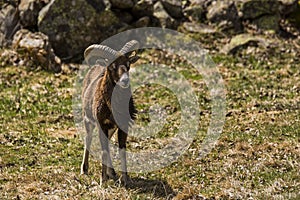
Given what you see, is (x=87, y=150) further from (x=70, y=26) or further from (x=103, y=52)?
(x=70, y=26)

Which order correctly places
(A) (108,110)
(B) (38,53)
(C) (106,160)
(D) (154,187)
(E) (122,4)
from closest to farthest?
(D) (154,187)
(A) (108,110)
(C) (106,160)
(B) (38,53)
(E) (122,4)

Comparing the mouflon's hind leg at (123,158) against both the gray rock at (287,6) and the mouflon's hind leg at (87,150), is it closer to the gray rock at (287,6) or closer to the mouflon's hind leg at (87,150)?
the mouflon's hind leg at (87,150)

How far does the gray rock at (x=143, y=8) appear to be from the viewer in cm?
2511

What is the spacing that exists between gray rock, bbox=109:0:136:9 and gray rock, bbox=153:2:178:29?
1.26 m

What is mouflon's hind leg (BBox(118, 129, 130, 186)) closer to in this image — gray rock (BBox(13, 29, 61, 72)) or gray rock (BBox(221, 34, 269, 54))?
gray rock (BBox(13, 29, 61, 72))

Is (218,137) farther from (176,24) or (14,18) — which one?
(14,18)

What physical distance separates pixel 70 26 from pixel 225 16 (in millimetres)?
7017

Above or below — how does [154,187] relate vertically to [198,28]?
above

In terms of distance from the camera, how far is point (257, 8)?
25734mm

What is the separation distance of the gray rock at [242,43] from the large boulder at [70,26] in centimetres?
536

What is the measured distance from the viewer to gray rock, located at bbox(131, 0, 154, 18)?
25109mm

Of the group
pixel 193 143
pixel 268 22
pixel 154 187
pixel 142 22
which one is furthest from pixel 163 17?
pixel 154 187

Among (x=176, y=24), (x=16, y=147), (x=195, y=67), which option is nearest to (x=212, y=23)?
(x=176, y=24)

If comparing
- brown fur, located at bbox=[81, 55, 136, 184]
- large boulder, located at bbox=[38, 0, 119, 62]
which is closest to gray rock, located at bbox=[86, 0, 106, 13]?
large boulder, located at bbox=[38, 0, 119, 62]
